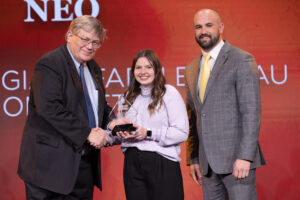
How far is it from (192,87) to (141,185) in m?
0.76

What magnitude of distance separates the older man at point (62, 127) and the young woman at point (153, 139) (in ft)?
0.87

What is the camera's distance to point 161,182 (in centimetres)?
239

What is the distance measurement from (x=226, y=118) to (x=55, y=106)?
3.48ft

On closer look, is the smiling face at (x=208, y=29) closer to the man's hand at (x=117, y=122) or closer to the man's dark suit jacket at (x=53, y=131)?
the man's hand at (x=117, y=122)

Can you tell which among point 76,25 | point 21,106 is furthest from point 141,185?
point 21,106

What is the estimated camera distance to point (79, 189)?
2.33 metres

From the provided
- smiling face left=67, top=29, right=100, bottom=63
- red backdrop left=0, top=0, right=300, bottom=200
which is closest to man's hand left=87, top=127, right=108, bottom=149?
smiling face left=67, top=29, right=100, bottom=63

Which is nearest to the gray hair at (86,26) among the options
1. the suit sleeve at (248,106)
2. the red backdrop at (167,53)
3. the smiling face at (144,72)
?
the smiling face at (144,72)

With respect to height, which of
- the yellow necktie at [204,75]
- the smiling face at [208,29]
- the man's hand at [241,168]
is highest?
the smiling face at [208,29]

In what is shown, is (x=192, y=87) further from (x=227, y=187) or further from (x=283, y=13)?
(x=283, y=13)

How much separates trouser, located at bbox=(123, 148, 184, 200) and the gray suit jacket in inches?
9.8

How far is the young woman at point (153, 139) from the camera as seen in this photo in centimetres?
241

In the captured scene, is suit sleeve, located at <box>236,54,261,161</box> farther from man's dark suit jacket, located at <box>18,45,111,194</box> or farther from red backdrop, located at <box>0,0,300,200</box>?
red backdrop, located at <box>0,0,300,200</box>

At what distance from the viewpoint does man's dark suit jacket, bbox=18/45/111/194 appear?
2.15m
